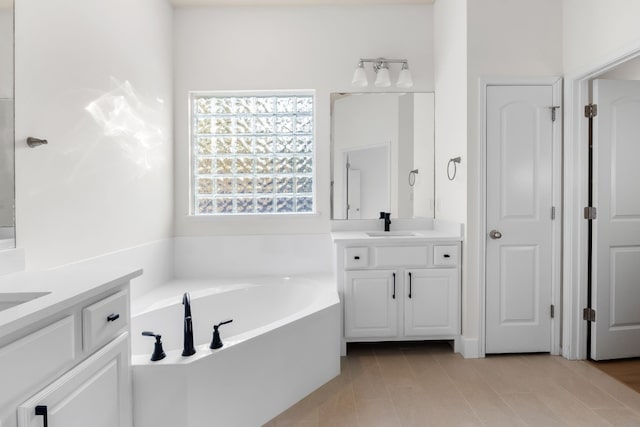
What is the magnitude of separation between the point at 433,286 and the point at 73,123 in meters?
2.47

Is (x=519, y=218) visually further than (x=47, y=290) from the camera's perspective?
Yes

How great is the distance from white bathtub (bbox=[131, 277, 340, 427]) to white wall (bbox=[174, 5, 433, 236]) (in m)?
0.67

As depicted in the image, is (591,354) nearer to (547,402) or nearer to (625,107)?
(547,402)

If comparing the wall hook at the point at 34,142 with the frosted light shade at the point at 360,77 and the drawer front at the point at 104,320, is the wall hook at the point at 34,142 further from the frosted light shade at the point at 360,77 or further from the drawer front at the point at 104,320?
the frosted light shade at the point at 360,77

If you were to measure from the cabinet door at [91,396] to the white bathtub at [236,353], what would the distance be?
14cm

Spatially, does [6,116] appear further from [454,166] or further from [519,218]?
[519,218]

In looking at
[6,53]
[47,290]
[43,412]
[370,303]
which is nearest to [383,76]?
[370,303]

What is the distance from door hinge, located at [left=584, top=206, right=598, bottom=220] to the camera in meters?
2.49

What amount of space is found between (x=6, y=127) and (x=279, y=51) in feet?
7.29

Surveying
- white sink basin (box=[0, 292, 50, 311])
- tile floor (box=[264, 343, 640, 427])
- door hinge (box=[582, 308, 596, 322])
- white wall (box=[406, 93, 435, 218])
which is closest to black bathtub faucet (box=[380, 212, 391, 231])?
white wall (box=[406, 93, 435, 218])

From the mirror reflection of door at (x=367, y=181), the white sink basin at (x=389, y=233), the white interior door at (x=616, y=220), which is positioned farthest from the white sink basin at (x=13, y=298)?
the white interior door at (x=616, y=220)

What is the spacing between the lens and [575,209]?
98.7 inches

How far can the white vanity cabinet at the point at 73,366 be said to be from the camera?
2.77 feet

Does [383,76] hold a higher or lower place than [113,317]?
higher
